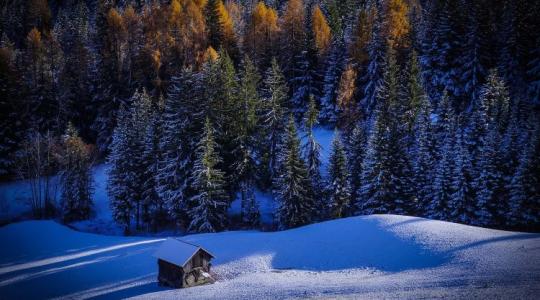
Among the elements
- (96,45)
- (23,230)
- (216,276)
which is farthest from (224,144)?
(96,45)

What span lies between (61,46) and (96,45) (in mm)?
11170

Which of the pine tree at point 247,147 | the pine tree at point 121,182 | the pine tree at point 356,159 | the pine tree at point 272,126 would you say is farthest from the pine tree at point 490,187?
the pine tree at point 121,182

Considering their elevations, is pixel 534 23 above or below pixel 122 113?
above

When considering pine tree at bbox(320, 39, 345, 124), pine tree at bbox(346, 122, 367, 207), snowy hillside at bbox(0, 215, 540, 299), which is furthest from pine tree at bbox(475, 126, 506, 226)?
pine tree at bbox(320, 39, 345, 124)

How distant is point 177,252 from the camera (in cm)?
2542

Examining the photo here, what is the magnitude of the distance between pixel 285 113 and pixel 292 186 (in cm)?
1428

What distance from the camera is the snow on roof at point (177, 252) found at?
24.5 metres

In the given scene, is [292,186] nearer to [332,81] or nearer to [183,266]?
[183,266]

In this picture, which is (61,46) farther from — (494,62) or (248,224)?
(494,62)

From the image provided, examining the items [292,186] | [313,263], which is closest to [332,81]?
[292,186]

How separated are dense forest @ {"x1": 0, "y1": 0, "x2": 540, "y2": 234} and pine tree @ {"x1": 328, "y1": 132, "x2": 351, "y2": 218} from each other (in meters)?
0.13

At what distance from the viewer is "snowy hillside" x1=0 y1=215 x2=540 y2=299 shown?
20.8 meters

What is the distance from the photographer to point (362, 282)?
881 inches

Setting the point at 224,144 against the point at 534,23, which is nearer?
the point at 224,144
